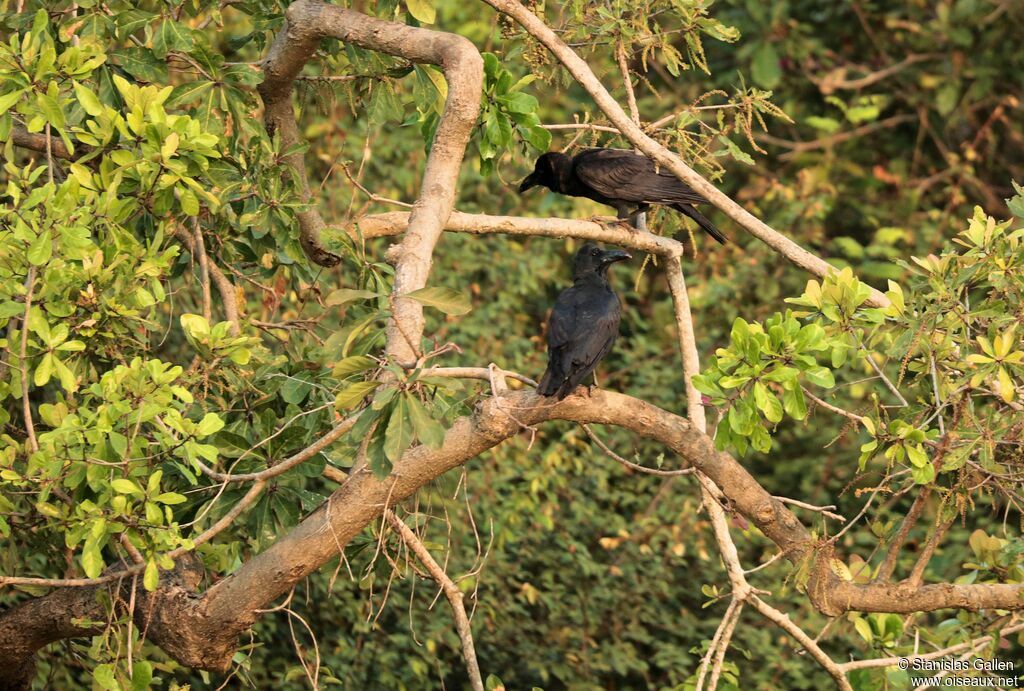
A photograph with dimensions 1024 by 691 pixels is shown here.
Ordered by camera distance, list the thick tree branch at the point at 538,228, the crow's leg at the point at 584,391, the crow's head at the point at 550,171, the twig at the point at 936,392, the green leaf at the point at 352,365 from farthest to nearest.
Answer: the crow's head at the point at 550,171
the thick tree branch at the point at 538,228
the crow's leg at the point at 584,391
the twig at the point at 936,392
the green leaf at the point at 352,365

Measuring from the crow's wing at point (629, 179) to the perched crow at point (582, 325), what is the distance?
69cm

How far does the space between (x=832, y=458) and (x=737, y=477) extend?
14.9 ft

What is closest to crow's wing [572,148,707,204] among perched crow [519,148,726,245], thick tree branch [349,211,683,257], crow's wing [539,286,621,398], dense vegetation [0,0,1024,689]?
perched crow [519,148,726,245]

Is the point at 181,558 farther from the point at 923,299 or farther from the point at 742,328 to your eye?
the point at 923,299

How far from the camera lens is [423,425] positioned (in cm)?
285

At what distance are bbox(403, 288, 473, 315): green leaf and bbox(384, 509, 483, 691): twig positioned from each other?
2.33ft

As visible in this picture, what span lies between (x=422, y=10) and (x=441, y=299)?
1345 mm

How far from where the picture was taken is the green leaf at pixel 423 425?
2852mm

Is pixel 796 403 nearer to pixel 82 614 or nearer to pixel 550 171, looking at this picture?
pixel 82 614

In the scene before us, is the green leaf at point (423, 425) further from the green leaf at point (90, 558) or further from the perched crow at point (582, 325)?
the green leaf at point (90, 558)

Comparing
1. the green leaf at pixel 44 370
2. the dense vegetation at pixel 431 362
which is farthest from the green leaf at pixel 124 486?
the green leaf at pixel 44 370

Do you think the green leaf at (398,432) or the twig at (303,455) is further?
the twig at (303,455)

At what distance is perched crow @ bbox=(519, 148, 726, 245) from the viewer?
17.2ft

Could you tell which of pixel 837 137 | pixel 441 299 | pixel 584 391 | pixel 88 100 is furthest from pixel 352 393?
pixel 837 137
